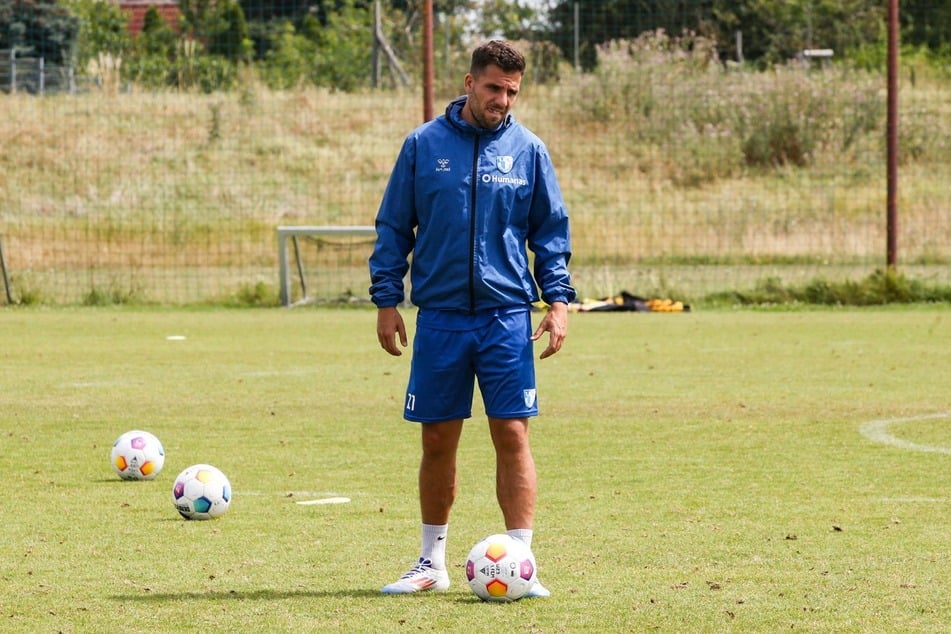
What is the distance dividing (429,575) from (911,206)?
21.5 meters

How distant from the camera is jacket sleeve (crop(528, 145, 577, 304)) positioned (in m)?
6.07

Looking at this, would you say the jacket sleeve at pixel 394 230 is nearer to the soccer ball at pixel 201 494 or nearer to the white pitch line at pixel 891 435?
the soccer ball at pixel 201 494

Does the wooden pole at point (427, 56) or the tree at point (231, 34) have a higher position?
the tree at point (231, 34)

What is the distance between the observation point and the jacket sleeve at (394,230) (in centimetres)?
600

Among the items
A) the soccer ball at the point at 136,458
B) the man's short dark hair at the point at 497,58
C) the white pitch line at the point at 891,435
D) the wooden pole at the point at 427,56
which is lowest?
the white pitch line at the point at 891,435

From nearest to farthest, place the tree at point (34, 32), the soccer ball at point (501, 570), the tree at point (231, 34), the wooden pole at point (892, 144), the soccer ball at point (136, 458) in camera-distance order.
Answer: the soccer ball at point (501, 570) → the soccer ball at point (136, 458) → the wooden pole at point (892, 144) → the tree at point (231, 34) → the tree at point (34, 32)

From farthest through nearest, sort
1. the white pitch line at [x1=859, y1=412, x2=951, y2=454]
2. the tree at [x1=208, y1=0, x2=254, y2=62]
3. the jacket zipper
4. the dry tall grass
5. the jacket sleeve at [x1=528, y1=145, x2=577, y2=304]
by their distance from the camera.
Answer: the tree at [x1=208, y1=0, x2=254, y2=62], the dry tall grass, the white pitch line at [x1=859, y1=412, x2=951, y2=454], the jacket sleeve at [x1=528, y1=145, x2=577, y2=304], the jacket zipper

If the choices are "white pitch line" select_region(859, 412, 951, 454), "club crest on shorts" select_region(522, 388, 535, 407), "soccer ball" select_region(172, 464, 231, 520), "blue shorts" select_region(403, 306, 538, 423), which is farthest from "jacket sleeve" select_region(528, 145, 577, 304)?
"white pitch line" select_region(859, 412, 951, 454)

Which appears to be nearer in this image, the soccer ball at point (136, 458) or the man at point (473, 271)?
the man at point (473, 271)

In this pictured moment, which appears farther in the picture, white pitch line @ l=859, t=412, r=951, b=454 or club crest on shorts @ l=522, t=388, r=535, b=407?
white pitch line @ l=859, t=412, r=951, b=454

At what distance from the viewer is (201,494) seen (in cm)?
733

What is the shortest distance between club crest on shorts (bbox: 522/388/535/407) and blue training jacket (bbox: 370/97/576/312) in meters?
0.33

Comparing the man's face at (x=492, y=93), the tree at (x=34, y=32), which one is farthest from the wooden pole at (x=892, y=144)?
the tree at (x=34, y=32)

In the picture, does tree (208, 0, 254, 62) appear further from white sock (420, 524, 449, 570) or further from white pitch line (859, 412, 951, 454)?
white sock (420, 524, 449, 570)
